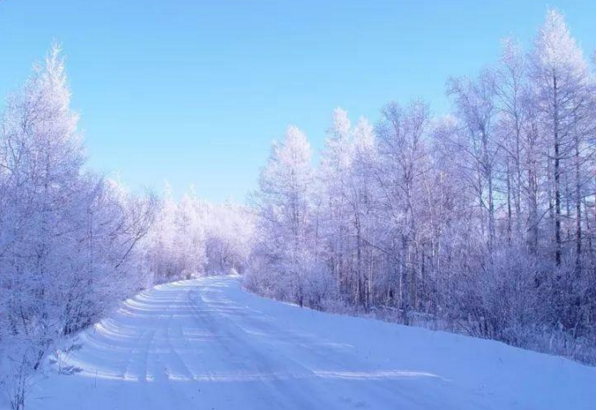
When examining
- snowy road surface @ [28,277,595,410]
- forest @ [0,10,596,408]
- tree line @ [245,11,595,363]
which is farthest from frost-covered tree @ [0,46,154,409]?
tree line @ [245,11,595,363]

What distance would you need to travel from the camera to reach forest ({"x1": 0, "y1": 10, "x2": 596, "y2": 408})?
8.56 metres

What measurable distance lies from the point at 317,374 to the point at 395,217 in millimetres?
13200

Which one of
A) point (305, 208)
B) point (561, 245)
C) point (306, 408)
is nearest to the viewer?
point (306, 408)

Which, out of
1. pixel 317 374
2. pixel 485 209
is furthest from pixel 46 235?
pixel 485 209

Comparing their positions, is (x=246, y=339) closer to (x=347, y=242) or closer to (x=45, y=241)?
(x=45, y=241)

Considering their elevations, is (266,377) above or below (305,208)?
below

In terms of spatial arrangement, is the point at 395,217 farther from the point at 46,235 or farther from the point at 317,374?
the point at 46,235

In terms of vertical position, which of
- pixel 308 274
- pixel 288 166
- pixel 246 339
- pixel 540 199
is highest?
pixel 288 166

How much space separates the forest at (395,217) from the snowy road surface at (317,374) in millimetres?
1115

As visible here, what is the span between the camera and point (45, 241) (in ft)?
26.2

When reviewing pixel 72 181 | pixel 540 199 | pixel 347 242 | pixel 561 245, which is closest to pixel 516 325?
pixel 561 245

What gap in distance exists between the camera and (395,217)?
66.9ft

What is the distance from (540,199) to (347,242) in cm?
1225

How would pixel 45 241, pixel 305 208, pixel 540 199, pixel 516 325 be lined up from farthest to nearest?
1. pixel 305 208
2. pixel 540 199
3. pixel 516 325
4. pixel 45 241
